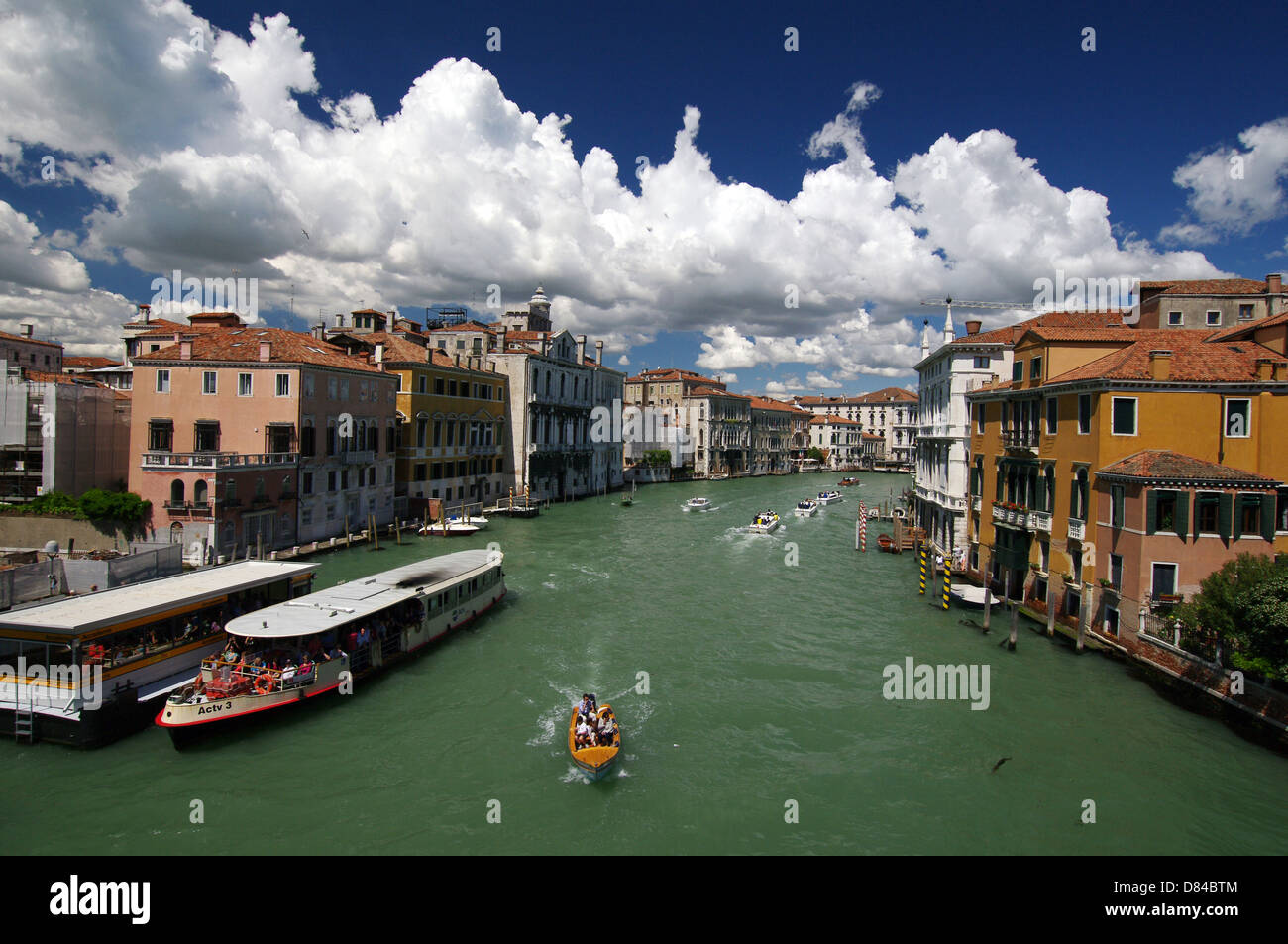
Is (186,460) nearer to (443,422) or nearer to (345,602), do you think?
(345,602)

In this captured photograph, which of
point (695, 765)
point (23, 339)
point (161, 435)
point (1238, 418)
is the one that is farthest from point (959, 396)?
point (23, 339)

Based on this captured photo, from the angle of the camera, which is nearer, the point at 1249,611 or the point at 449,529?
the point at 1249,611

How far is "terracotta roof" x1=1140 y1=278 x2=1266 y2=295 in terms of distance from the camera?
88.2 ft

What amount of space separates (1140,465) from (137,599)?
73.1 feet

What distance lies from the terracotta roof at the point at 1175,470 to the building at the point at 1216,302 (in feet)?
46.3

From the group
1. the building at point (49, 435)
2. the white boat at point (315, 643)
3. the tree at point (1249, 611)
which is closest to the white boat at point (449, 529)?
the building at point (49, 435)

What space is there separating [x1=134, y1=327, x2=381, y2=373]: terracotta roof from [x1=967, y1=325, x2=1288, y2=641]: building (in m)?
27.7

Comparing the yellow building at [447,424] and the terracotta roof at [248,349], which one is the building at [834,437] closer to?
the yellow building at [447,424]

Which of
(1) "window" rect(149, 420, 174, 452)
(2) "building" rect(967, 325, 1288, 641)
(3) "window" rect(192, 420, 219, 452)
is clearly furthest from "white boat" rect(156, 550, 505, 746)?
(2) "building" rect(967, 325, 1288, 641)

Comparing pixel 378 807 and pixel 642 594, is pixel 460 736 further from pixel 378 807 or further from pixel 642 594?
pixel 642 594

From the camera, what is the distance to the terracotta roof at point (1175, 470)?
50.3 ft

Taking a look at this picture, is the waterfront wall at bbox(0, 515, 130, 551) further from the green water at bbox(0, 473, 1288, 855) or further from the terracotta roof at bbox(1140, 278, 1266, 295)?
the terracotta roof at bbox(1140, 278, 1266, 295)

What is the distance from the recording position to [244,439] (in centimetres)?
2852

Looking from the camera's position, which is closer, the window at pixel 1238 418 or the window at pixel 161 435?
the window at pixel 1238 418
